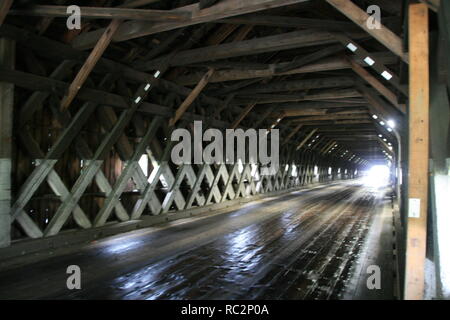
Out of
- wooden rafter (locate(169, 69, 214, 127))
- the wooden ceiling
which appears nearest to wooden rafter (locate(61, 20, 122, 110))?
the wooden ceiling

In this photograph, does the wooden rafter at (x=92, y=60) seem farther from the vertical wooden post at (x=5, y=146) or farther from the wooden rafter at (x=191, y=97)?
the wooden rafter at (x=191, y=97)

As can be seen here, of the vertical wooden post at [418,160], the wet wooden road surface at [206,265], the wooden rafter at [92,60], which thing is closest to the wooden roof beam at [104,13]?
the wooden rafter at [92,60]

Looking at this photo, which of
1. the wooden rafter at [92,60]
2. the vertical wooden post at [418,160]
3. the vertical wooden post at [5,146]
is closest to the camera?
the vertical wooden post at [418,160]

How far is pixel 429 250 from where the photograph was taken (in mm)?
4637

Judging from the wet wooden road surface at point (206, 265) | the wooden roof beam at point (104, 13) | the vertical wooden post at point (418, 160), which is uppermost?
the wooden roof beam at point (104, 13)

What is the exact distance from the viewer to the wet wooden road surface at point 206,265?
11.2 ft

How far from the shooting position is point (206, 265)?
14.3 ft

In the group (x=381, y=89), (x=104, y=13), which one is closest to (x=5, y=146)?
(x=104, y=13)

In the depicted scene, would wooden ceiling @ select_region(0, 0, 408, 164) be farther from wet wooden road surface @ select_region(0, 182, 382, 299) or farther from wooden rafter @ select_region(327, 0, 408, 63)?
wet wooden road surface @ select_region(0, 182, 382, 299)

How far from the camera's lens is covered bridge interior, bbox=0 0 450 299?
3.38 metres

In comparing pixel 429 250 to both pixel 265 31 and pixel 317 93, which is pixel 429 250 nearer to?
pixel 265 31

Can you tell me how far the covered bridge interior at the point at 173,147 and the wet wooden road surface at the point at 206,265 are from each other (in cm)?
3
